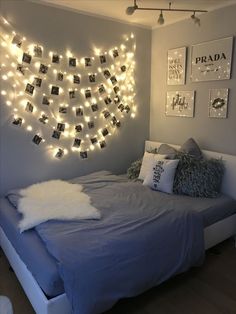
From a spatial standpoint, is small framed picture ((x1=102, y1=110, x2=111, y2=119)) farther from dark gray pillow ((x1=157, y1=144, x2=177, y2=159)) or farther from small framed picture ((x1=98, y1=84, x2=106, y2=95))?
dark gray pillow ((x1=157, y1=144, x2=177, y2=159))

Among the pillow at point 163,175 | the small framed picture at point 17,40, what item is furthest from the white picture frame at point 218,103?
the small framed picture at point 17,40

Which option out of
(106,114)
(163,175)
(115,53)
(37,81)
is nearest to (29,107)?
(37,81)

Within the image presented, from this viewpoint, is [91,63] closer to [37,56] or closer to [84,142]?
[37,56]

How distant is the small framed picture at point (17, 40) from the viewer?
2.62 meters

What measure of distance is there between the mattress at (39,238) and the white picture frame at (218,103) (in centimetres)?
90

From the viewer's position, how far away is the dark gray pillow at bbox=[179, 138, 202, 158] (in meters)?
3.02

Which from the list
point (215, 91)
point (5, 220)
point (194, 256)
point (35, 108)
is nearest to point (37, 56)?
point (35, 108)

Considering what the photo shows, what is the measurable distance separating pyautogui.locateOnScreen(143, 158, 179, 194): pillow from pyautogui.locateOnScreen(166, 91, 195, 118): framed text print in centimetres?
80

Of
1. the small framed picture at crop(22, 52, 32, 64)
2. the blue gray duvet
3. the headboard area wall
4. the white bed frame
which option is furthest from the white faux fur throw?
the headboard area wall

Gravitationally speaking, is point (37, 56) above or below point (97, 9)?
below

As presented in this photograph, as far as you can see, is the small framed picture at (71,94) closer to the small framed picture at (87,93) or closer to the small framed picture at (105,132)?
the small framed picture at (87,93)

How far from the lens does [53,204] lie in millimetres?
2264

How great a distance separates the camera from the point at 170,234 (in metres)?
2.05

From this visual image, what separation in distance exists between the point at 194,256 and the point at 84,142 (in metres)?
1.80
